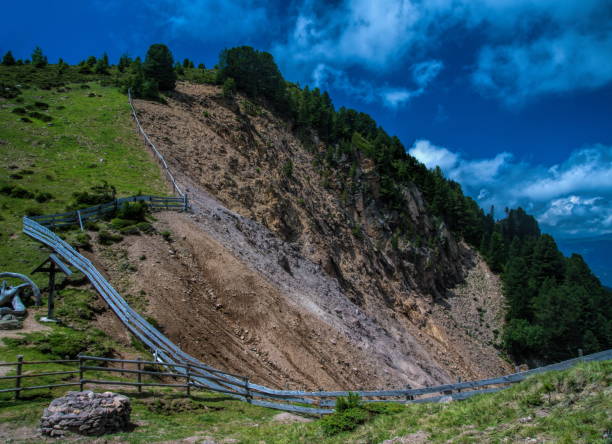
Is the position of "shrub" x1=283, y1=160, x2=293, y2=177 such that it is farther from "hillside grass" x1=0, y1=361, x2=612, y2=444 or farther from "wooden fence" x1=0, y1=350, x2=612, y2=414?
"hillside grass" x1=0, y1=361, x2=612, y2=444

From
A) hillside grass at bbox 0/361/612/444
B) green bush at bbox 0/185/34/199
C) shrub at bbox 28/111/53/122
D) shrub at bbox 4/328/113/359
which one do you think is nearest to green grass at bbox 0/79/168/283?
green bush at bbox 0/185/34/199

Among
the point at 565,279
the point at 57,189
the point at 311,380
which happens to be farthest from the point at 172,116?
the point at 565,279

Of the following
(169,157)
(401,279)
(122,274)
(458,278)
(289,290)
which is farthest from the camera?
(458,278)

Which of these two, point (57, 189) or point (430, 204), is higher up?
point (430, 204)

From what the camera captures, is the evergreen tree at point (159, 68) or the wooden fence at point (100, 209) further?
the evergreen tree at point (159, 68)

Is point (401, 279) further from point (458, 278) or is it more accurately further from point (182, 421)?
point (182, 421)

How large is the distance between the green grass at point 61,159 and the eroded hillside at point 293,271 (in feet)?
11.5

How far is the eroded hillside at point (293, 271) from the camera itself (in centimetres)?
2492

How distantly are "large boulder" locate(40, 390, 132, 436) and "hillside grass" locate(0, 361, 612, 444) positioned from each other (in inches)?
15.8

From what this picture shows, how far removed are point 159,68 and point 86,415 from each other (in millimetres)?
55780

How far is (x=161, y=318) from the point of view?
70.6ft

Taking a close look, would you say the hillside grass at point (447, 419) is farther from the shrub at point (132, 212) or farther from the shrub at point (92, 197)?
the shrub at point (92, 197)

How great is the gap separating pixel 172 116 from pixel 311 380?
38484 mm

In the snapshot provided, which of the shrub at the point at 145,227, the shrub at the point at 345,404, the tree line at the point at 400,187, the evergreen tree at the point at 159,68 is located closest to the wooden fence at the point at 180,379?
the shrub at the point at 345,404
